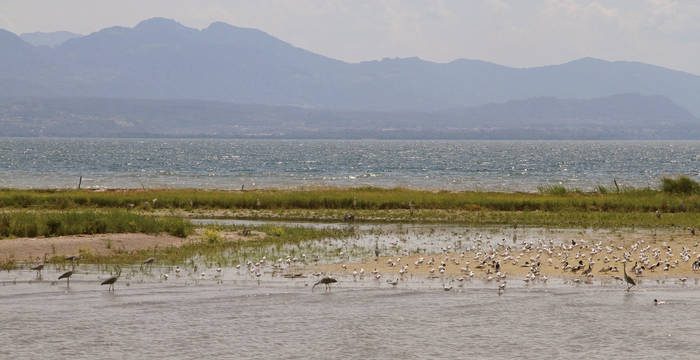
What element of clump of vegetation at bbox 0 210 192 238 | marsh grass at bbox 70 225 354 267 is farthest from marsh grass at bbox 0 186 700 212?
clump of vegetation at bbox 0 210 192 238

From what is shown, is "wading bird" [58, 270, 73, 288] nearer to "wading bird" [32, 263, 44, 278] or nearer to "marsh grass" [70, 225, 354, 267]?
"wading bird" [32, 263, 44, 278]

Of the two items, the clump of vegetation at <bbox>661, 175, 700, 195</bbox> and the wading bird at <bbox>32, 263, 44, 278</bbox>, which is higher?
the clump of vegetation at <bbox>661, 175, 700, 195</bbox>

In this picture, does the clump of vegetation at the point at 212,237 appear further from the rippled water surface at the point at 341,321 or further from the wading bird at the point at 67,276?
the wading bird at the point at 67,276

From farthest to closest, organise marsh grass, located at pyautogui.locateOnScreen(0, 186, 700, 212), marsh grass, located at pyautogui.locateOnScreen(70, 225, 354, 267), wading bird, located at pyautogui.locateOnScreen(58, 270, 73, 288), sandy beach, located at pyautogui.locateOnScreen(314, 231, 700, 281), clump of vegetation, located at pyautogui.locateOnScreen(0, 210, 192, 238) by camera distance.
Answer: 1. marsh grass, located at pyautogui.locateOnScreen(0, 186, 700, 212)
2. clump of vegetation, located at pyautogui.locateOnScreen(0, 210, 192, 238)
3. marsh grass, located at pyautogui.locateOnScreen(70, 225, 354, 267)
4. sandy beach, located at pyautogui.locateOnScreen(314, 231, 700, 281)
5. wading bird, located at pyautogui.locateOnScreen(58, 270, 73, 288)

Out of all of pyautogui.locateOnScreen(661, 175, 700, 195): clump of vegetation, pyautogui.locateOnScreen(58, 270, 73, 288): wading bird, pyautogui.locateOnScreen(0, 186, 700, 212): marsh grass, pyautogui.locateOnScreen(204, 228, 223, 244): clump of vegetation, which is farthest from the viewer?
pyautogui.locateOnScreen(661, 175, 700, 195): clump of vegetation

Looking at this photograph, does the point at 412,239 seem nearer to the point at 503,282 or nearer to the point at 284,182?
the point at 503,282

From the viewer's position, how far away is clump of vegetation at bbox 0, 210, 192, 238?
105 ft

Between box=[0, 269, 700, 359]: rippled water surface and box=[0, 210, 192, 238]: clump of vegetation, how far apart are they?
8429 millimetres

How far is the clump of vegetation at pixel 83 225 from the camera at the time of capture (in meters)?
32.0

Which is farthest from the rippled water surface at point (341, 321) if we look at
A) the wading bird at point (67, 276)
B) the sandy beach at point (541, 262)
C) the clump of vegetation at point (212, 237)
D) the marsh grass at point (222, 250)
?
the clump of vegetation at point (212, 237)

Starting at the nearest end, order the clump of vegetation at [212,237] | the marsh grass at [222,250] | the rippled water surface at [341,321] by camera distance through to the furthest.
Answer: the rippled water surface at [341,321] → the marsh grass at [222,250] → the clump of vegetation at [212,237]

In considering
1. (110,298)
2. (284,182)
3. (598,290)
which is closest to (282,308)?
(110,298)

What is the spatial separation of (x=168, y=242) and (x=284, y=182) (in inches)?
2413

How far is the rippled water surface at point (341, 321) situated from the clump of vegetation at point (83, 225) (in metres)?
8.43
